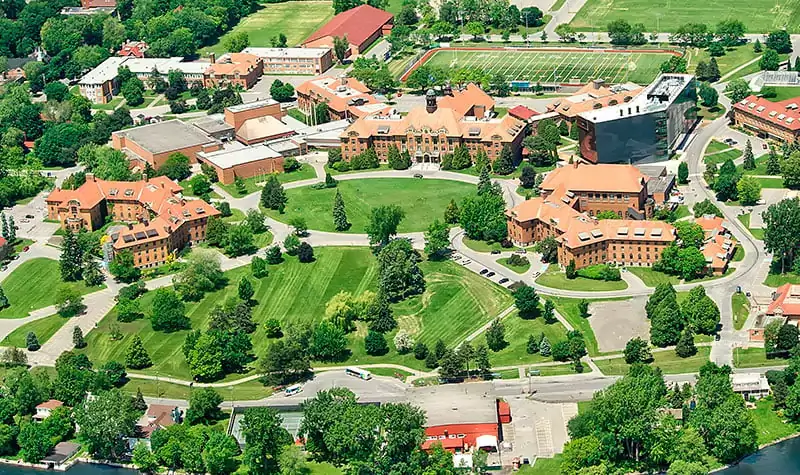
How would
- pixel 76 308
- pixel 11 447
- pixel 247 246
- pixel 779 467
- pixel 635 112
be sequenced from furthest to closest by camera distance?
pixel 635 112 < pixel 247 246 < pixel 76 308 < pixel 11 447 < pixel 779 467

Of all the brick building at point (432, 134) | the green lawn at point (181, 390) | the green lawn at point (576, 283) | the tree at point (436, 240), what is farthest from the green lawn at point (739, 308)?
the brick building at point (432, 134)

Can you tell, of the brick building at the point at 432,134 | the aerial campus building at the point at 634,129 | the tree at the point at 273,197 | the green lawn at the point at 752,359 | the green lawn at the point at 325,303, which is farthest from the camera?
the brick building at the point at 432,134

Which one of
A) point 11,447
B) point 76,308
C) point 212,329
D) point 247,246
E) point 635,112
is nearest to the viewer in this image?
point 11,447

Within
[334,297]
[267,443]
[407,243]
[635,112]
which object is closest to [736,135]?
[635,112]

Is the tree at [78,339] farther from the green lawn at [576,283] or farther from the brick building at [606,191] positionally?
the brick building at [606,191]

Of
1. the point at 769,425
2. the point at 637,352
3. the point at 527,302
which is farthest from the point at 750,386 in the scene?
the point at 527,302

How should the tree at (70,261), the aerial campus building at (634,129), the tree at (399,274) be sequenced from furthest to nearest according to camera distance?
the aerial campus building at (634,129) → the tree at (70,261) → the tree at (399,274)

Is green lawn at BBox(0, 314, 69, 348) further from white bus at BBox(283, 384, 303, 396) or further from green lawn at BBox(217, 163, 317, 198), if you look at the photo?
green lawn at BBox(217, 163, 317, 198)

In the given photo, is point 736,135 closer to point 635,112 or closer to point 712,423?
point 635,112
